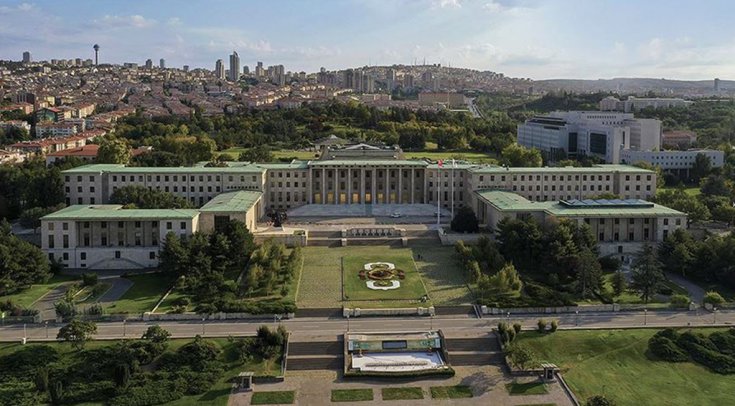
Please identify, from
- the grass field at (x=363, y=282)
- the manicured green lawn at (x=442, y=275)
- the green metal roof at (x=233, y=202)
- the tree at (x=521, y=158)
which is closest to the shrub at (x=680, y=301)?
the manicured green lawn at (x=442, y=275)

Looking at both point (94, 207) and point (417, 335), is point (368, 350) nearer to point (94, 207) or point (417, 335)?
point (417, 335)

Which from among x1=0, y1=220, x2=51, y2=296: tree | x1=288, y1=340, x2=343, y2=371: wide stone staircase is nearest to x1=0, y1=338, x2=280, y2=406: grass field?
x1=288, y1=340, x2=343, y2=371: wide stone staircase

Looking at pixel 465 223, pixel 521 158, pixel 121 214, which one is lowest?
pixel 465 223

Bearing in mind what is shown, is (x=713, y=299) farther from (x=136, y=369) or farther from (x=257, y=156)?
(x=257, y=156)

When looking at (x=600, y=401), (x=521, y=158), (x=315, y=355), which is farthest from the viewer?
(x=521, y=158)

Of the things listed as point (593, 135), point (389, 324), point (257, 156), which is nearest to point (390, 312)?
point (389, 324)

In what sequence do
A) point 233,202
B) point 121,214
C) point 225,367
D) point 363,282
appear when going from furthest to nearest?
1. point 233,202
2. point 121,214
3. point 363,282
4. point 225,367

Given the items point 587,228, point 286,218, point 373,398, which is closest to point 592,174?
point 587,228
